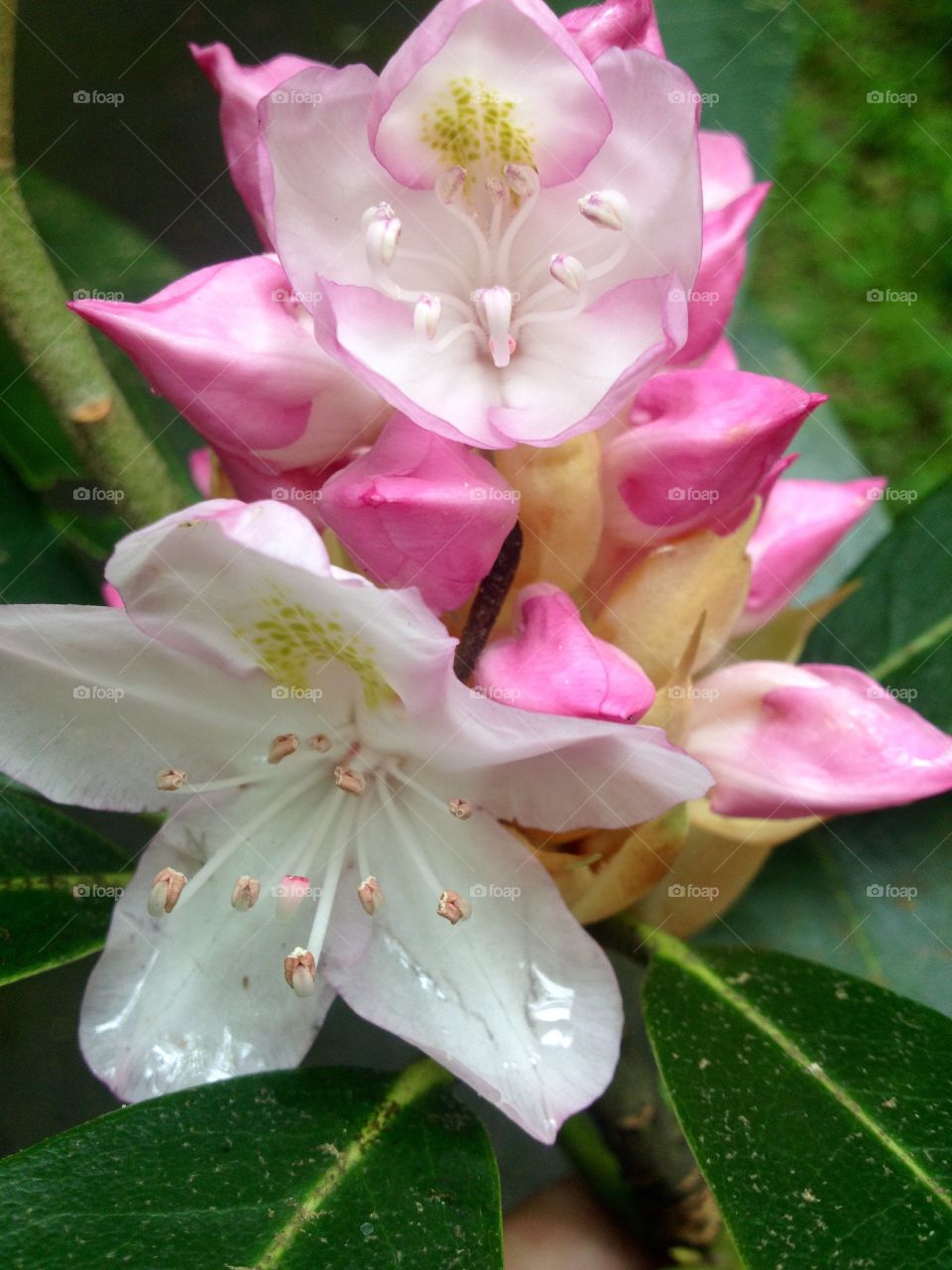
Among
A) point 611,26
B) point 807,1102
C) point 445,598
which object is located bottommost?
point 807,1102

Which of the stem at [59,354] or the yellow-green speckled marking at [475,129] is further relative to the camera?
the stem at [59,354]

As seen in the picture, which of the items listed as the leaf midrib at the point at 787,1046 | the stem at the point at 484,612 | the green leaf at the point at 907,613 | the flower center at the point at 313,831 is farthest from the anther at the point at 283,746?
the green leaf at the point at 907,613

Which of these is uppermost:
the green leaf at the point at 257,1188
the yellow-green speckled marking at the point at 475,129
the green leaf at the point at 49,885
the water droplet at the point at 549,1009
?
the yellow-green speckled marking at the point at 475,129

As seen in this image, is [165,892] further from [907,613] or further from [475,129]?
[907,613]

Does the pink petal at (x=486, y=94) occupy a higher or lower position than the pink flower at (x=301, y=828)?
higher

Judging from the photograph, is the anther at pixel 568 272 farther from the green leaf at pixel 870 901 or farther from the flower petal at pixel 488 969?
the green leaf at pixel 870 901

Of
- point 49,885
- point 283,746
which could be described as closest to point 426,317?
point 283,746
